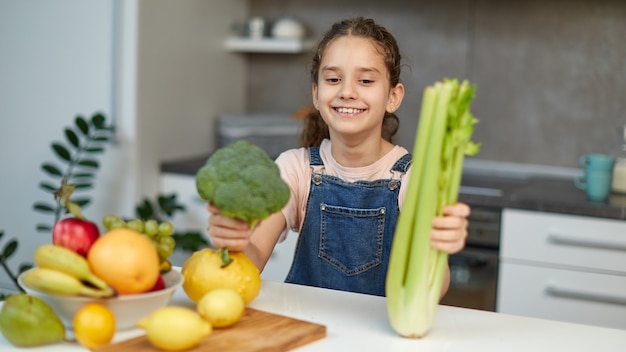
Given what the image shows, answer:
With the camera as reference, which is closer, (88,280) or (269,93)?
(88,280)

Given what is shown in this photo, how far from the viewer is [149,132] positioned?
120 inches

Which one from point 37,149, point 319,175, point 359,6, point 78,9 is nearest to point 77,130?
point 37,149

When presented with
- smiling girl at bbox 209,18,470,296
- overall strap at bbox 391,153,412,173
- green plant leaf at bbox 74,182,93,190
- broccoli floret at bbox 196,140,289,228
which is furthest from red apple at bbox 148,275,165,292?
green plant leaf at bbox 74,182,93,190

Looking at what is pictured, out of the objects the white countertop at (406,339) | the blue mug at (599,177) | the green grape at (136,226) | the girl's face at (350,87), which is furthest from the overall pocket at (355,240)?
the blue mug at (599,177)

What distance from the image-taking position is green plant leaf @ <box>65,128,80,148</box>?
288 centimetres

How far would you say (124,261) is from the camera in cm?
118

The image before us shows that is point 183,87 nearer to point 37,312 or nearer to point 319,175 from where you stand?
point 319,175

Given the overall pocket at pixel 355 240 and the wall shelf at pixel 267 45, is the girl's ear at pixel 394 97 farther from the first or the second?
the wall shelf at pixel 267 45

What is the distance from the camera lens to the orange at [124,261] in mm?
1177

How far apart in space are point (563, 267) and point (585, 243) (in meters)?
0.10

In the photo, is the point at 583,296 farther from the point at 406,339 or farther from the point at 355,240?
the point at 406,339

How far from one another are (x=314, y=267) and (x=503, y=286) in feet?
3.61

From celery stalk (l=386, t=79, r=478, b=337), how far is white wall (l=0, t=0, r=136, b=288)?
74.6 inches

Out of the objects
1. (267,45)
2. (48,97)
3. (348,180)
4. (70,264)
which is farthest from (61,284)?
(267,45)
